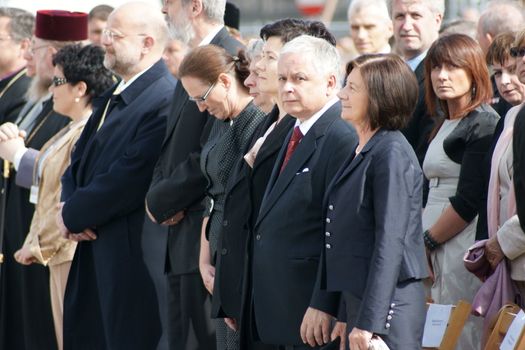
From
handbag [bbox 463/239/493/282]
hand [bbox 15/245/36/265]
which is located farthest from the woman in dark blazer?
hand [bbox 15/245/36/265]

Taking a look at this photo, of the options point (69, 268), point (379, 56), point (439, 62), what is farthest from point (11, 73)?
point (379, 56)

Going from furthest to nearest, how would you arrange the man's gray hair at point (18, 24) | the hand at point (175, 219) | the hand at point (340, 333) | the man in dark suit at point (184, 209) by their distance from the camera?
the man's gray hair at point (18, 24), the hand at point (175, 219), the man in dark suit at point (184, 209), the hand at point (340, 333)

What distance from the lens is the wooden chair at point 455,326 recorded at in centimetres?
534

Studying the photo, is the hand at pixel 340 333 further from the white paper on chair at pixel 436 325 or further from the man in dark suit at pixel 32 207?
the man in dark suit at pixel 32 207

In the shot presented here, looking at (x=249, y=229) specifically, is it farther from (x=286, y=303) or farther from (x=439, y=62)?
(x=439, y=62)

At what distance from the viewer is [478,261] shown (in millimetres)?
5449

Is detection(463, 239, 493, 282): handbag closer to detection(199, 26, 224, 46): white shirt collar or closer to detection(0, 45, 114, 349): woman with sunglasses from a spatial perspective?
detection(199, 26, 224, 46): white shirt collar

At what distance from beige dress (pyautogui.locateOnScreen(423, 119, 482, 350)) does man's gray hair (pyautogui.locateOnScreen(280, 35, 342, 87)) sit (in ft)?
3.36

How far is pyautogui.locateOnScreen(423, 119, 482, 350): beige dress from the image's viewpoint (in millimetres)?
5812

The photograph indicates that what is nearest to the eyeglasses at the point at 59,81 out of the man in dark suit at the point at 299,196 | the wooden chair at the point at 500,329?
the man in dark suit at the point at 299,196

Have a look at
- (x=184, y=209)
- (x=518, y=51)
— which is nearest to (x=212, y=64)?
(x=184, y=209)

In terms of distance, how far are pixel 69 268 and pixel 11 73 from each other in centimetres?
253

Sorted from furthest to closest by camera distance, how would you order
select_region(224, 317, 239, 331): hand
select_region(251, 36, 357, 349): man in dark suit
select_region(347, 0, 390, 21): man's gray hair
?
select_region(347, 0, 390, 21): man's gray hair → select_region(224, 317, 239, 331): hand → select_region(251, 36, 357, 349): man in dark suit

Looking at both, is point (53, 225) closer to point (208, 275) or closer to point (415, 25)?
point (208, 275)
